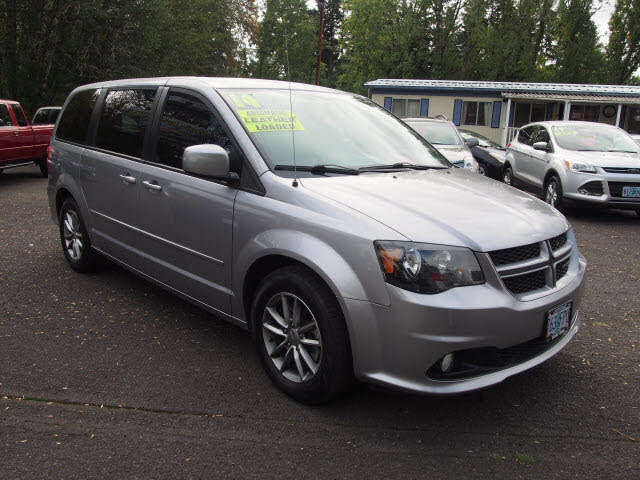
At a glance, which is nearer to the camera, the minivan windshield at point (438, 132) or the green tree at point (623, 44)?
the minivan windshield at point (438, 132)

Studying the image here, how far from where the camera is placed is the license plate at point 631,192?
8.53 meters

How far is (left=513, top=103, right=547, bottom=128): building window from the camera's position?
29250mm

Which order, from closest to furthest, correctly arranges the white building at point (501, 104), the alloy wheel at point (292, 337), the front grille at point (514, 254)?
the front grille at point (514, 254) < the alloy wheel at point (292, 337) < the white building at point (501, 104)

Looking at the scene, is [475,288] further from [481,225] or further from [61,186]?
[61,186]

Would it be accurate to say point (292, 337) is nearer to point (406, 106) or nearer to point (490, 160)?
point (490, 160)

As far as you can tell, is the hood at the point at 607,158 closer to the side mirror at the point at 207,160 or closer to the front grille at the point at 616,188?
the front grille at the point at 616,188

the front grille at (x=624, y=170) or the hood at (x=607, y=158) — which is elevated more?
the hood at (x=607, y=158)

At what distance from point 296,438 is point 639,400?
1.96 metres

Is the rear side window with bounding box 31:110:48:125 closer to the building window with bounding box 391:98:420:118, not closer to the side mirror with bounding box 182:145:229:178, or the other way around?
the side mirror with bounding box 182:145:229:178

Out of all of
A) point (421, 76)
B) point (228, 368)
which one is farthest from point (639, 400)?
point (421, 76)

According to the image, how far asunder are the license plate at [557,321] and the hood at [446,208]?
384 mm

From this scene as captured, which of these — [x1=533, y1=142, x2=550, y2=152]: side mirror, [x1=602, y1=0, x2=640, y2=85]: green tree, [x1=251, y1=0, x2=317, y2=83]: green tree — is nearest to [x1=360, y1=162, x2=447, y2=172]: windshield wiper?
[x1=533, y1=142, x2=550, y2=152]: side mirror

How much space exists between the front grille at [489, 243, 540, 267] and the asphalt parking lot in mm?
862

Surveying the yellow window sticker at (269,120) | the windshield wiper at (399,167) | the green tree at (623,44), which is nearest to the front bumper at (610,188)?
the windshield wiper at (399,167)
